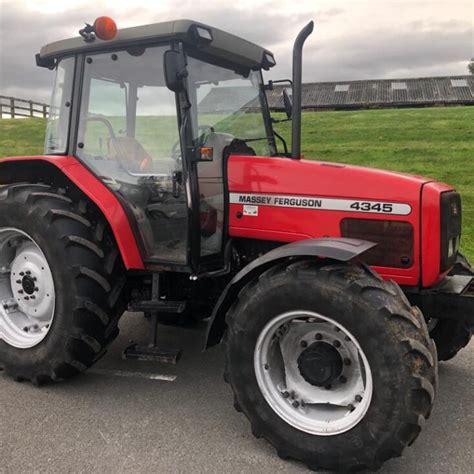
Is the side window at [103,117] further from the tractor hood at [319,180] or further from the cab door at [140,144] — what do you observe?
the tractor hood at [319,180]

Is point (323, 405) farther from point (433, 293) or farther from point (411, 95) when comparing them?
point (411, 95)

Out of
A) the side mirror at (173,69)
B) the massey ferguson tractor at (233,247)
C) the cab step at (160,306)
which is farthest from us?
the cab step at (160,306)

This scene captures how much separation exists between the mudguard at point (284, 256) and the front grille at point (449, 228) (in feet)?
1.55

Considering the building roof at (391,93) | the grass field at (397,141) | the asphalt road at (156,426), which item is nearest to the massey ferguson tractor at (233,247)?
the asphalt road at (156,426)

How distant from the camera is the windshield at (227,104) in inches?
140

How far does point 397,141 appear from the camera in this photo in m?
13.2

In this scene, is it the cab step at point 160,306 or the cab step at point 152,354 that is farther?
the cab step at point 160,306

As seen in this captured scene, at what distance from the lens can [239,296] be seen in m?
2.96

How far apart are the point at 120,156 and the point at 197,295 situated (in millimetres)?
1131

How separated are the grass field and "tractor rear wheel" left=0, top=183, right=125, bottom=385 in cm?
564

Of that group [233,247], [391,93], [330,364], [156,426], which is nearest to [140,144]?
[233,247]

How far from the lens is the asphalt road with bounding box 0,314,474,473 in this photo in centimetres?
279

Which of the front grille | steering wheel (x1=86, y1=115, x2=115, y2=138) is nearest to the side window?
steering wheel (x1=86, y1=115, x2=115, y2=138)

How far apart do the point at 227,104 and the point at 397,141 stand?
33.9ft
